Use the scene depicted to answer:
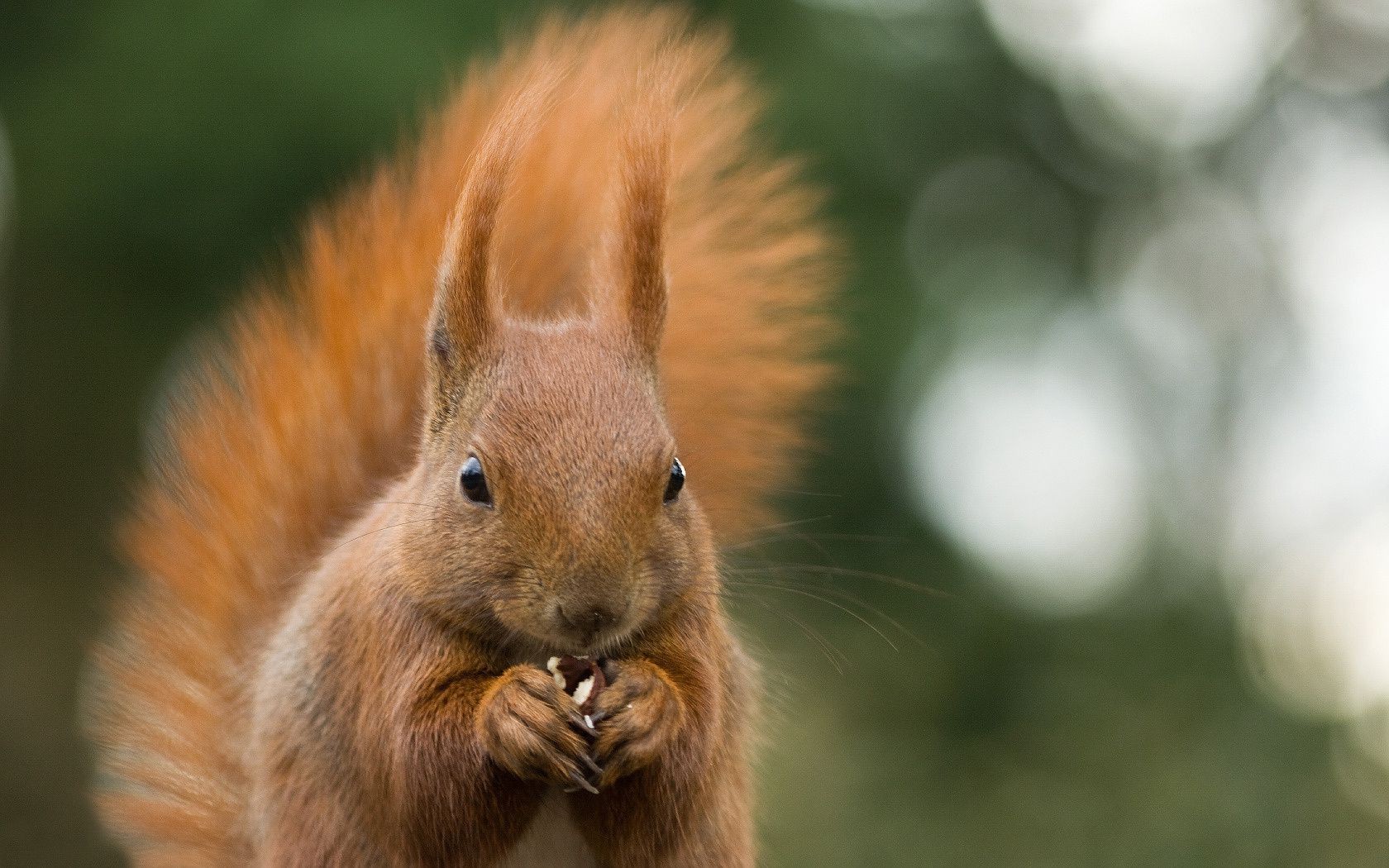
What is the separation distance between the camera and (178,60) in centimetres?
304

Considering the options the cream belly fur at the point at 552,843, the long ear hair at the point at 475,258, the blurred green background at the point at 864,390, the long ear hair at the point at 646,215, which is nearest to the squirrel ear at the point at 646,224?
the long ear hair at the point at 646,215

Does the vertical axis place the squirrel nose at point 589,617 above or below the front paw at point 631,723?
above

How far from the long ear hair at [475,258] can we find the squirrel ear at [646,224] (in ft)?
0.34

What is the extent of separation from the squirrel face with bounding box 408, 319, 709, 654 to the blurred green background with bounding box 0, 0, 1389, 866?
1.17 metres

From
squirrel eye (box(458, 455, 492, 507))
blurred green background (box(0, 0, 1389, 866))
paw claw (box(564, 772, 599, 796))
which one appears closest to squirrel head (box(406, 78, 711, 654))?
squirrel eye (box(458, 455, 492, 507))

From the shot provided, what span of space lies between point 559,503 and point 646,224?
0.34m

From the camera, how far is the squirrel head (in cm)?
112

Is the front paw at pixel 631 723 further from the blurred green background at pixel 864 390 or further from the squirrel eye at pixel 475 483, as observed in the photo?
the blurred green background at pixel 864 390

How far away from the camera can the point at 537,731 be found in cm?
109

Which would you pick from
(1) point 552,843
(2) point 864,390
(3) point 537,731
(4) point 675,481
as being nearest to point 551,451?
(4) point 675,481

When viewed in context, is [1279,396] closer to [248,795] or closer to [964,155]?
[964,155]

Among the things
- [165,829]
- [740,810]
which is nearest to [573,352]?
[740,810]

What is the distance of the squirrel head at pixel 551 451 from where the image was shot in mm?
1121

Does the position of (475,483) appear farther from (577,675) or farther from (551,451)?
(577,675)
